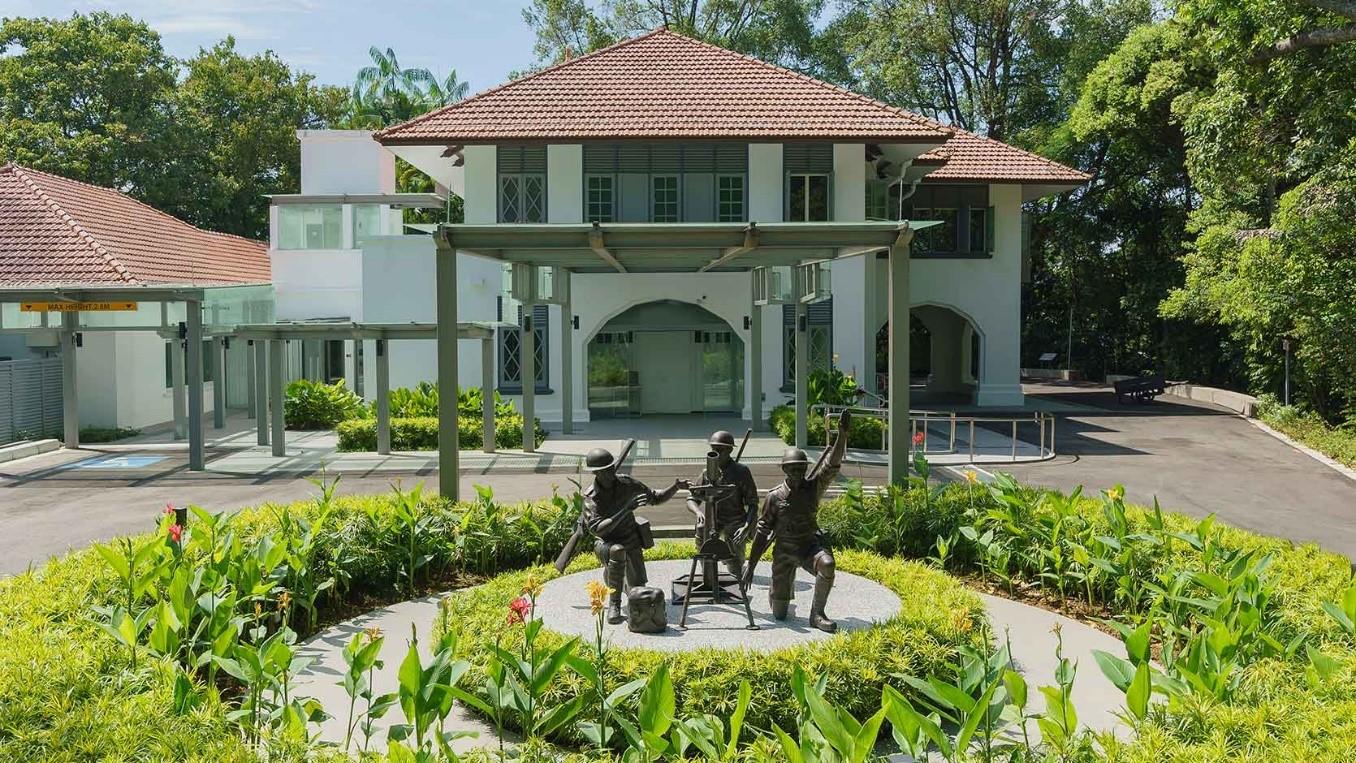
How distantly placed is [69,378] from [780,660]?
1897cm

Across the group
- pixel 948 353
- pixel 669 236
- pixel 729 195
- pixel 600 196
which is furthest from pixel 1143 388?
pixel 669 236

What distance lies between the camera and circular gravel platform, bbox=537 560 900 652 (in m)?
7.75

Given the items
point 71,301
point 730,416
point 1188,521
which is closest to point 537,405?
point 730,416

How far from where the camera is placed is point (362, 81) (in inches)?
1831

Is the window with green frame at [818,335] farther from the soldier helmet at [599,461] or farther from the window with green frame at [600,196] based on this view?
the soldier helmet at [599,461]

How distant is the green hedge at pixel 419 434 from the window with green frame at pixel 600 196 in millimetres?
5437

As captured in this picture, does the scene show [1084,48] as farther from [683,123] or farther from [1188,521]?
[1188,521]

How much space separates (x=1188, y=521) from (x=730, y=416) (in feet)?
54.4

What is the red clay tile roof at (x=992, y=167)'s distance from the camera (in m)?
28.6

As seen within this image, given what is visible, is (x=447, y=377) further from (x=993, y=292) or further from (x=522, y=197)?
(x=993, y=292)

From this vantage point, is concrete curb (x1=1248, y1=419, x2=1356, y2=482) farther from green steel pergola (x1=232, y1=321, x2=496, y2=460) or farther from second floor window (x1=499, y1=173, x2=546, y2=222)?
second floor window (x1=499, y1=173, x2=546, y2=222)

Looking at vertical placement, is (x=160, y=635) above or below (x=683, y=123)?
below

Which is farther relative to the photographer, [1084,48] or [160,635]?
[1084,48]

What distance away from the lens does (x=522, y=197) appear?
23688 mm
